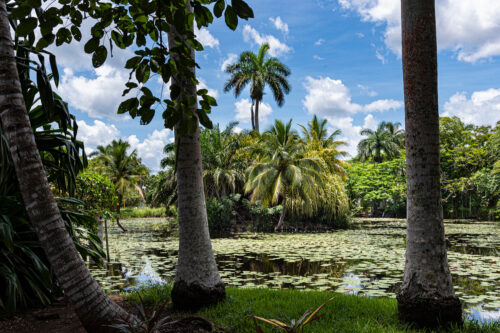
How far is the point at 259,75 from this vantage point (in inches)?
1211

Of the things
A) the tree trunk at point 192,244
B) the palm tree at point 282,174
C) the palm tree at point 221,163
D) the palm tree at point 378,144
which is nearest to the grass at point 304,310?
the tree trunk at point 192,244

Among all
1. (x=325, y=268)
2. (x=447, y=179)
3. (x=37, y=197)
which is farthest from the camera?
(x=447, y=179)

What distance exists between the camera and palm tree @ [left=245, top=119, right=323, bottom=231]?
18266 mm

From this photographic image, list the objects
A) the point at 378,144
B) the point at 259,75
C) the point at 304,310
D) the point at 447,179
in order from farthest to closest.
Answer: the point at 378,144
the point at 259,75
the point at 447,179
the point at 304,310

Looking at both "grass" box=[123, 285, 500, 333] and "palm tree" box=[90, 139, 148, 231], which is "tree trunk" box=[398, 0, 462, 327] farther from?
"palm tree" box=[90, 139, 148, 231]

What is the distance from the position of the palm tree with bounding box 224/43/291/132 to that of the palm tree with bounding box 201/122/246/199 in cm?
900

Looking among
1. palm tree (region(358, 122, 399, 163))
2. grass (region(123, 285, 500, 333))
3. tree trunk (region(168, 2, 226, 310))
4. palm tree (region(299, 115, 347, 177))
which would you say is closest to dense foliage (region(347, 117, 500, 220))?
palm tree (region(358, 122, 399, 163))

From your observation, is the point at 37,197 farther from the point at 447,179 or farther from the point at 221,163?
the point at 447,179

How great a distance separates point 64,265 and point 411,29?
404cm

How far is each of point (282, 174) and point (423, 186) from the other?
15703 mm

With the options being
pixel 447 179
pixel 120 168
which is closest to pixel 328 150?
pixel 447 179

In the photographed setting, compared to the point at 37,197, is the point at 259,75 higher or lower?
higher

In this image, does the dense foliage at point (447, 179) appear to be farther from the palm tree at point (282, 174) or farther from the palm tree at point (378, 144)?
the palm tree at point (282, 174)

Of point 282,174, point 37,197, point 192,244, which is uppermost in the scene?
point 282,174
